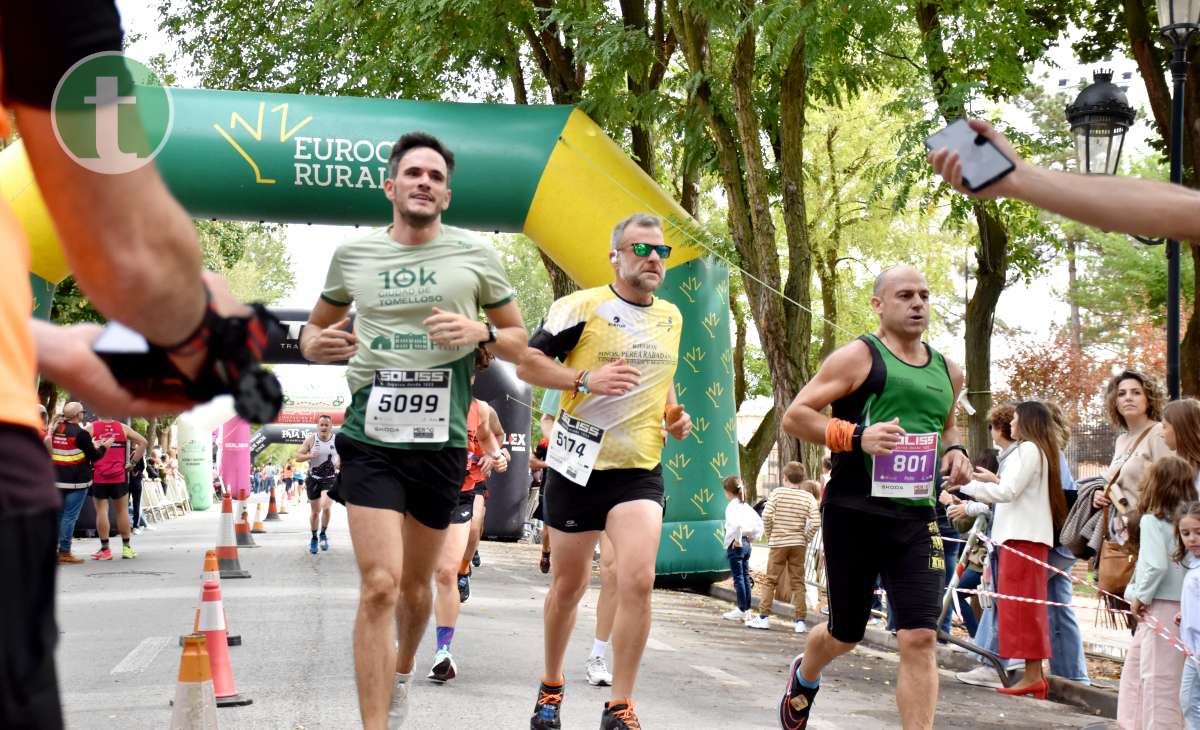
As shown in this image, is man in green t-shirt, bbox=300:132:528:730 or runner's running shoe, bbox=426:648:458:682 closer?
man in green t-shirt, bbox=300:132:528:730

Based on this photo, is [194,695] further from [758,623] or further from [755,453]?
[755,453]

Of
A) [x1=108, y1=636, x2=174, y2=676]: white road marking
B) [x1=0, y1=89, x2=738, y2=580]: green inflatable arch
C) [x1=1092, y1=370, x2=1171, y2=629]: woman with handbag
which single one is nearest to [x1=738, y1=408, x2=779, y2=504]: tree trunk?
[x1=0, y1=89, x2=738, y2=580]: green inflatable arch

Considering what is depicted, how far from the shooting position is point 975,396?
56.5 feet

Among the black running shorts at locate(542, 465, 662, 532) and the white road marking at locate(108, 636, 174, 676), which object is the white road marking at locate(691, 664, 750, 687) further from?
the white road marking at locate(108, 636, 174, 676)

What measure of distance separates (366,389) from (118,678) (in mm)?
3537

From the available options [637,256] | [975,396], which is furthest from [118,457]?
[637,256]

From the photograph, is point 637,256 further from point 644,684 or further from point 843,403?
point 644,684

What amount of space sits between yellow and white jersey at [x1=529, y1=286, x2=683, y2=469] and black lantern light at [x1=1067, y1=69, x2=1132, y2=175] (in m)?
5.47

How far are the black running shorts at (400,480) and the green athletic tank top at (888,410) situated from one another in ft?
5.22

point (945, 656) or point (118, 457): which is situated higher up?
point (118, 457)

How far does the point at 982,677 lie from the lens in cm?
966

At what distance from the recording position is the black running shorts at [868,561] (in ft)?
18.7

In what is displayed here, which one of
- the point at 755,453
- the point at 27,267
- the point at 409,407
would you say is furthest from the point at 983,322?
the point at 27,267

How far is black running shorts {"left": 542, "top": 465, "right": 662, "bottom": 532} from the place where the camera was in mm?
6418
